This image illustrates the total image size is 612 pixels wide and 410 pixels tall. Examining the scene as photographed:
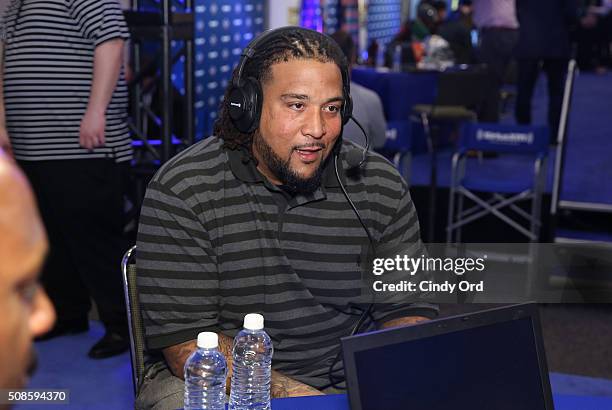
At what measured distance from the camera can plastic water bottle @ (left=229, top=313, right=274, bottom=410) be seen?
1.45m

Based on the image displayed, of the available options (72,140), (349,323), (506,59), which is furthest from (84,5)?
(506,59)

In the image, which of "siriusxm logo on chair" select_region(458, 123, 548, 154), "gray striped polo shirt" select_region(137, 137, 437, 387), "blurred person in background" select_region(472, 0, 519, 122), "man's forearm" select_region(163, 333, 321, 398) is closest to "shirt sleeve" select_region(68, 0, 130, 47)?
"gray striped polo shirt" select_region(137, 137, 437, 387)

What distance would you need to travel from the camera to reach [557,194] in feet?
15.3

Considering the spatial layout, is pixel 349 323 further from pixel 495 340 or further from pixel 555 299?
pixel 555 299

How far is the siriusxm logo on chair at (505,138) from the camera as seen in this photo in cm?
473

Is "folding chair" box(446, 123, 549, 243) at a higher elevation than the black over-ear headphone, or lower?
lower

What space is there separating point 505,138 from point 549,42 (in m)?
1.91

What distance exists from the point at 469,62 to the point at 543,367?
7717 mm

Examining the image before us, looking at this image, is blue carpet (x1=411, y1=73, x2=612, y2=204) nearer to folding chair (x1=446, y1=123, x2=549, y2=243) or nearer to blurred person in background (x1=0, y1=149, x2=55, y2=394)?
folding chair (x1=446, y1=123, x2=549, y2=243)

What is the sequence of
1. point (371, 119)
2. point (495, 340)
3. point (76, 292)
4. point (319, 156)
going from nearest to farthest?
point (495, 340) < point (319, 156) < point (76, 292) < point (371, 119)

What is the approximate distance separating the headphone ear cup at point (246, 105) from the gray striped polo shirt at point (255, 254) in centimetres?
8

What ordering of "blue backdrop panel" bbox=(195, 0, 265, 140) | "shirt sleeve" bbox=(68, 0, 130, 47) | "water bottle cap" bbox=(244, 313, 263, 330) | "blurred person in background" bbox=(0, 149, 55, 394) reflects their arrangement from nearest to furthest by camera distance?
"blurred person in background" bbox=(0, 149, 55, 394), "water bottle cap" bbox=(244, 313, 263, 330), "shirt sleeve" bbox=(68, 0, 130, 47), "blue backdrop panel" bbox=(195, 0, 265, 140)

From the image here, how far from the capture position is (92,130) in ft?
10.2

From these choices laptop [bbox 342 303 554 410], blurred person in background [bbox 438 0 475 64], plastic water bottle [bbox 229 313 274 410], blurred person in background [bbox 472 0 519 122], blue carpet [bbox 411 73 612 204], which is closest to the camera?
laptop [bbox 342 303 554 410]
